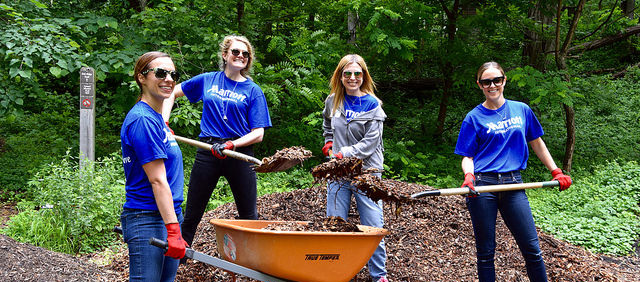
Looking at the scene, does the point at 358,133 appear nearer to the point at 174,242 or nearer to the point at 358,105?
the point at 358,105

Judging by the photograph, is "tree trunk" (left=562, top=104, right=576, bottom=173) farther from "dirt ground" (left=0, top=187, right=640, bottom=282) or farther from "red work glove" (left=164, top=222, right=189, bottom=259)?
"red work glove" (left=164, top=222, right=189, bottom=259)

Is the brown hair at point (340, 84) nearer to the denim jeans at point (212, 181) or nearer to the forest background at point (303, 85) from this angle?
the denim jeans at point (212, 181)

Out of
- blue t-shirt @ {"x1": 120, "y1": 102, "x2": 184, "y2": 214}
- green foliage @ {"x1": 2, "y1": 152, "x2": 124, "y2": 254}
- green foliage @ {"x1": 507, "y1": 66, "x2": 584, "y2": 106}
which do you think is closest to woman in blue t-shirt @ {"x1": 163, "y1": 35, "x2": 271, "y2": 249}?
blue t-shirt @ {"x1": 120, "y1": 102, "x2": 184, "y2": 214}

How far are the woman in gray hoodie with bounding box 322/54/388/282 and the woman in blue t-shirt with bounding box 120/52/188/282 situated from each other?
1473mm

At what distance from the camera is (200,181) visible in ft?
11.8

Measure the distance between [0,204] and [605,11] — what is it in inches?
502

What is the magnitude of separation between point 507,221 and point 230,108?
6.97 feet

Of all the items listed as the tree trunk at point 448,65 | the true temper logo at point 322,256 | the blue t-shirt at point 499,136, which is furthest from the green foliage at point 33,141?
the tree trunk at point 448,65

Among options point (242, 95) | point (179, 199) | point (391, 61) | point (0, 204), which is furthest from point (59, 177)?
point (391, 61)

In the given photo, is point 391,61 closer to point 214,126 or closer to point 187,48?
point 187,48

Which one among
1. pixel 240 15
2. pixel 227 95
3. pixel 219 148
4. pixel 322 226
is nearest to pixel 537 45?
pixel 240 15

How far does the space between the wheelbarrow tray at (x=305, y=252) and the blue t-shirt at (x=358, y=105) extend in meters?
1.08

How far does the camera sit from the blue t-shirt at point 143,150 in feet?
7.23

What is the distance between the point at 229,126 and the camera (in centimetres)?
355
